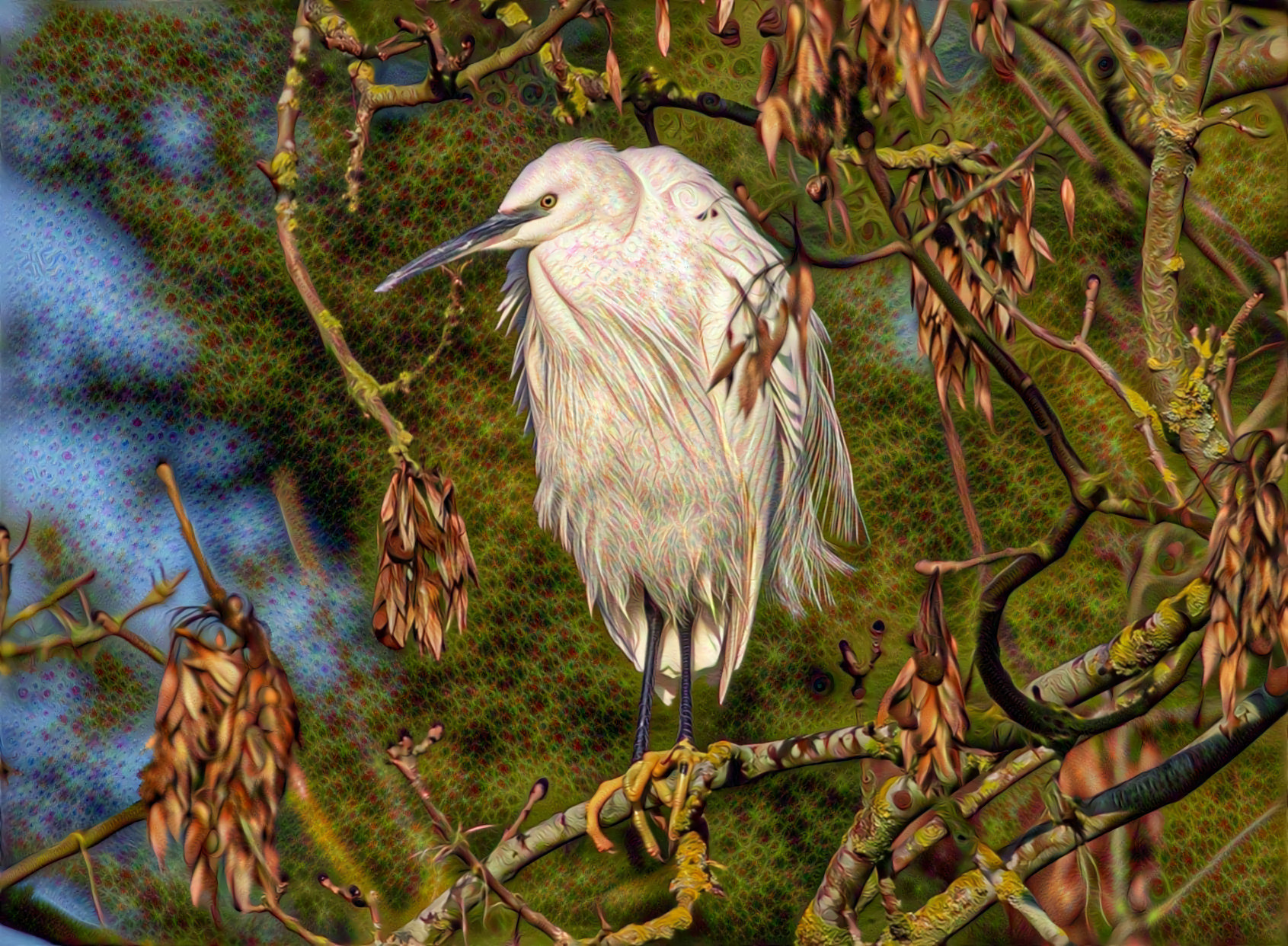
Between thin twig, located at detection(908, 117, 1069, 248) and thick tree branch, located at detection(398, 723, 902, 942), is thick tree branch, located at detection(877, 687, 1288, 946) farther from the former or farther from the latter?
thin twig, located at detection(908, 117, 1069, 248)

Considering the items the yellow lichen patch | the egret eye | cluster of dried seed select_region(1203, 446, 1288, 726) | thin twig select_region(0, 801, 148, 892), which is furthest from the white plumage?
thin twig select_region(0, 801, 148, 892)

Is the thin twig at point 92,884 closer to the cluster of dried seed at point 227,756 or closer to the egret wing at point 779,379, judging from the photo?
the cluster of dried seed at point 227,756

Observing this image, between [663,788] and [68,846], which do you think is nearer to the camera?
[663,788]

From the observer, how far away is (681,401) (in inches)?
67.5

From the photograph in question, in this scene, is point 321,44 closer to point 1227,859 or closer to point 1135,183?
point 1135,183

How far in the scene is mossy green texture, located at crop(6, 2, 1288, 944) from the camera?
5.57ft

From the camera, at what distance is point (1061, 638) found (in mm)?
1698

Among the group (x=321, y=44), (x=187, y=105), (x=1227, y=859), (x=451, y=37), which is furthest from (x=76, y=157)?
(x=1227, y=859)

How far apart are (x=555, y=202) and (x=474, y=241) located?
13 centimetres

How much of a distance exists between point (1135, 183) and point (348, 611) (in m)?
1.30

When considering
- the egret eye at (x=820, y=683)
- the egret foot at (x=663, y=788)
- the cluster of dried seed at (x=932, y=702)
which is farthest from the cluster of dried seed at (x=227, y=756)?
the cluster of dried seed at (x=932, y=702)

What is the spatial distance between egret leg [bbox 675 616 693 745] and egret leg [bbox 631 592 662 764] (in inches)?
1.4

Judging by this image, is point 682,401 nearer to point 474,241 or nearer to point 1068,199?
point 474,241

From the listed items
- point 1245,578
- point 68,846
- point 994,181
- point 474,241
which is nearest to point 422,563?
point 474,241
